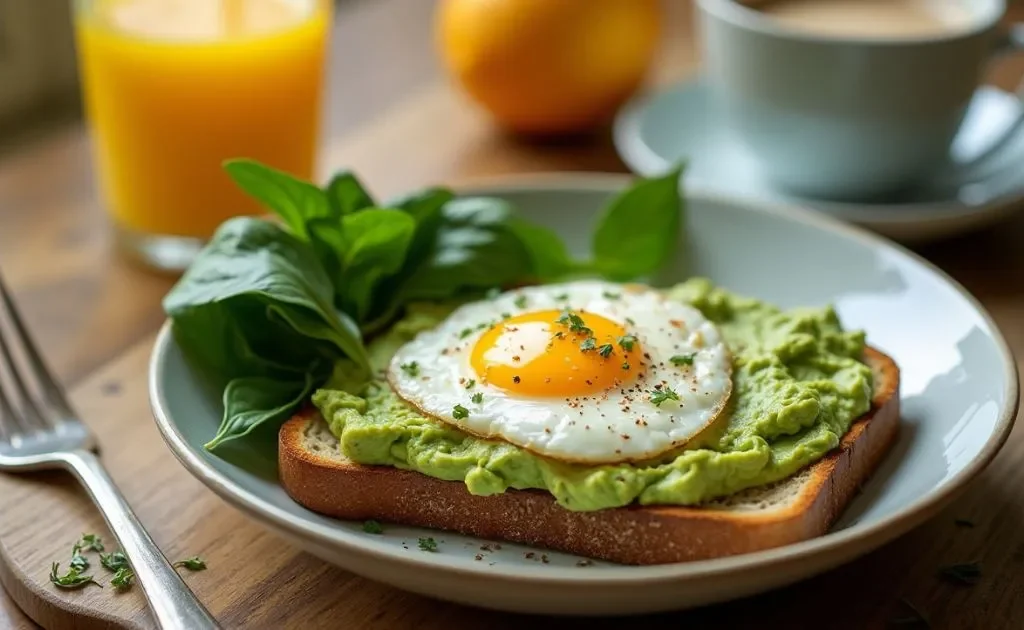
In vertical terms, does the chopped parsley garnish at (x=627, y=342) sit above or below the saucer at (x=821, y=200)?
above

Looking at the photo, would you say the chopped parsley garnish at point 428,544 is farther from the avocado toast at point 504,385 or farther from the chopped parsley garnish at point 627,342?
the chopped parsley garnish at point 627,342

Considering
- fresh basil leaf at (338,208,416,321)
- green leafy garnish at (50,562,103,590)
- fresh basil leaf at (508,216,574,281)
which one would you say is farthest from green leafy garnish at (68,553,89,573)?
fresh basil leaf at (508,216,574,281)

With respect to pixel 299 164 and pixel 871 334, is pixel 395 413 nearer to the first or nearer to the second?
pixel 871 334

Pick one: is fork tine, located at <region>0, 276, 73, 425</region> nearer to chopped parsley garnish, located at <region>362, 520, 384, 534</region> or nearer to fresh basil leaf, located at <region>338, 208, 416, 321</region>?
fresh basil leaf, located at <region>338, 208, 416, 321</region>

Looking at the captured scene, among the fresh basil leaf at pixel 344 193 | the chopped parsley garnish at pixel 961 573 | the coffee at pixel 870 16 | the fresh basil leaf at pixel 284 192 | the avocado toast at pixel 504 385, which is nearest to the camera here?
the avocado toast at pixel 504 385

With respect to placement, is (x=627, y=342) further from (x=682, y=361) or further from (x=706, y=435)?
(x=706, y=435)

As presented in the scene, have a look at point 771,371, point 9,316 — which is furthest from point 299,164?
point 771,371

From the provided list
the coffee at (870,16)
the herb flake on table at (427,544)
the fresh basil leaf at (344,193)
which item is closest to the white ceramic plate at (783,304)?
the herb flake on table at (427,544)
